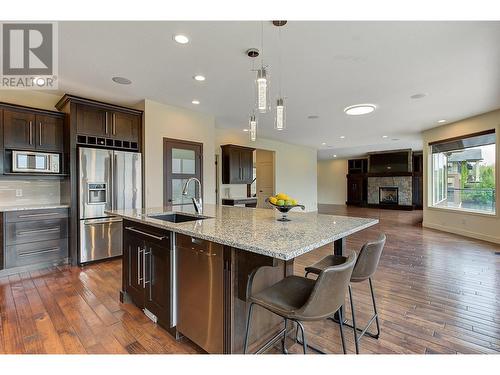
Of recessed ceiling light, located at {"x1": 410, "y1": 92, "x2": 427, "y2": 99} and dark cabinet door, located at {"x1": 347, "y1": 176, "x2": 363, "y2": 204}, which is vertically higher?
recessed ceiling light, located at {"x1": 410, "y1": 92, "x2": 427, "y2": 99}

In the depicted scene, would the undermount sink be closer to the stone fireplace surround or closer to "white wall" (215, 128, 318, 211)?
"white wall" (215, 128, 318, 211)

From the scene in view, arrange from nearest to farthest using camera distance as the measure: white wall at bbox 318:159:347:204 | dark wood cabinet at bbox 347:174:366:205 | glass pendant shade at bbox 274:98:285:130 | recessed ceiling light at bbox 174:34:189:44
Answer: glass pendant shade at bbox 274:98:285:130 → recessed ceiling light at bbox 174:34:189:44 → dark wood cabinet at bbox 347:174:366:205 → white wall at bbox 318:159:347:204

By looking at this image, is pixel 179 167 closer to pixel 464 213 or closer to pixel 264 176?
pixel 264 176

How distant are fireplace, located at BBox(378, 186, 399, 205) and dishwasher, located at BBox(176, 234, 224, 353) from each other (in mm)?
12624

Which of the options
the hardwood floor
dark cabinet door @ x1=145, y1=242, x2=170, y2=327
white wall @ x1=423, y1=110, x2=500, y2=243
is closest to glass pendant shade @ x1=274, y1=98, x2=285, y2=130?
dark cabinet door @ x1=145, y1=242, x2=170, y2=327

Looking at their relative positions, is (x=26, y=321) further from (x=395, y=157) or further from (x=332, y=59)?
(x=395, y=157)

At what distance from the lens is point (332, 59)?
2.95 metres

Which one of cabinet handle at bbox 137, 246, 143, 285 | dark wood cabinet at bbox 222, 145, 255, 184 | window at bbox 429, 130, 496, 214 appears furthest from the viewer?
dark wood cabinet at bbox 222, 145, 255, 184

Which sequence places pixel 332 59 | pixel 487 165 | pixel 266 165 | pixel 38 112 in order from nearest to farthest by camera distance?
pixel 332 59, pixel 38 112, pixel 487 165, pixel 266 165

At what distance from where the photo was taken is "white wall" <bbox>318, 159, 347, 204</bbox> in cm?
1451

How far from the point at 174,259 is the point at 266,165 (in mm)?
7108

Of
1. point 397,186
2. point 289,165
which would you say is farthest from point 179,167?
point 397,186

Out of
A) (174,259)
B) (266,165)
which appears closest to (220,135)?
(266,165)

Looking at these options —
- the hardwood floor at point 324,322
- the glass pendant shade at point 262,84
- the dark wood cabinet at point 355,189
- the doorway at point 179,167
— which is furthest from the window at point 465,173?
the dark wood cabinet at point 355,189
